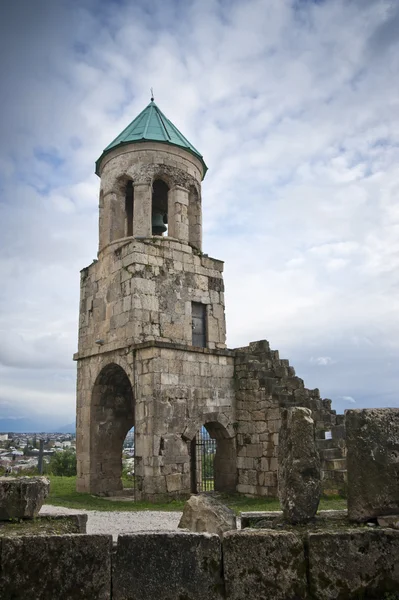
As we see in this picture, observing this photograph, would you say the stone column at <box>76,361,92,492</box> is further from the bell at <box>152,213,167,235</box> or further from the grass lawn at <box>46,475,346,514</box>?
the bell at <box>152,213,167,235</box>

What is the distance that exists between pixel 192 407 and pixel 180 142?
8.52 meters

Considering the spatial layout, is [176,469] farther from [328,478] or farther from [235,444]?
[328,478]

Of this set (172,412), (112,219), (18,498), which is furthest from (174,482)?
(18,498)

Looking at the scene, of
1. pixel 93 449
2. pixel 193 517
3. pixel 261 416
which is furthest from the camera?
pixel 93 449

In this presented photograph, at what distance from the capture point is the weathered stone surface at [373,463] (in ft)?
15.3

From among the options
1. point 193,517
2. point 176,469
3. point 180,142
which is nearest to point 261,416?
point 176,469

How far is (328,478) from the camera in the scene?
40.0 ft

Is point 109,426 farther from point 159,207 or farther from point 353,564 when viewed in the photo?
point 353,564

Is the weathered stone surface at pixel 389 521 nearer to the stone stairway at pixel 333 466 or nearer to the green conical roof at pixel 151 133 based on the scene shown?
the stone stairway at pixel 333 466

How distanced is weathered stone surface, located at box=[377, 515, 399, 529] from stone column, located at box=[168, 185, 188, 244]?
12255mm

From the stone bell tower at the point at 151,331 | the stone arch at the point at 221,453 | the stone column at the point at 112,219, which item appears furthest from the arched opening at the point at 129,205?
the stone arch at the point at 221,453

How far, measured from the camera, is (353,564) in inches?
171

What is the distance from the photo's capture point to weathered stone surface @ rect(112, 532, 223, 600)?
4.41 meters

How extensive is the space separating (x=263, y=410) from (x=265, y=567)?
10244 mm
